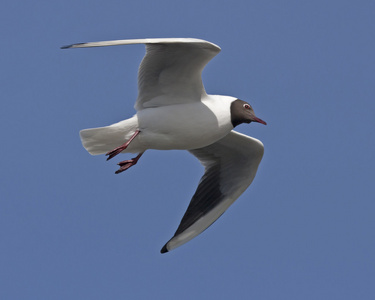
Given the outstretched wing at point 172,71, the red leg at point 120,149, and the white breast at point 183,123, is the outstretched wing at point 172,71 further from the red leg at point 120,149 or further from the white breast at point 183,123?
the red leg at point 120,149

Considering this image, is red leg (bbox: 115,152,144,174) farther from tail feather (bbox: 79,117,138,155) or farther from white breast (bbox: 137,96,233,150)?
white breast (bbox: 137,96,233,150)

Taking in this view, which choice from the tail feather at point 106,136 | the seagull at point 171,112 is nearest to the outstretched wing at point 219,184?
the seagull at point 171,112

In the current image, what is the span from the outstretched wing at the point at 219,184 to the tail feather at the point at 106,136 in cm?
161

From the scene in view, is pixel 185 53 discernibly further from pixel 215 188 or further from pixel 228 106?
pixel 215 188

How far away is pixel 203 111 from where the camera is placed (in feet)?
32.0

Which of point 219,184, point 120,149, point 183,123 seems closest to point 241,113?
point 183,123

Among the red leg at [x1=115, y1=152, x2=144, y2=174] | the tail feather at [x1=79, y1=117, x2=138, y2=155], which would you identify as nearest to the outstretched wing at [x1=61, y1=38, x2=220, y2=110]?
the tail feather at [x1=79, y1=117, x2=138, y2=155]

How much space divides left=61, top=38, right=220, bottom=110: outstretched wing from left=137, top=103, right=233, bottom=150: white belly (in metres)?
0.11

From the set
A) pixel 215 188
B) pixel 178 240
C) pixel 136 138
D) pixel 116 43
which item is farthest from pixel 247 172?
pixel 116 43

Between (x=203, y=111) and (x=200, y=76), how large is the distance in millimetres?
390

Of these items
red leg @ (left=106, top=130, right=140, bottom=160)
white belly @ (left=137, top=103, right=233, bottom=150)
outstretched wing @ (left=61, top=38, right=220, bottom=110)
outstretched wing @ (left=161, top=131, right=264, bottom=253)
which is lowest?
outstretched wing @ (left=161, top=131, right=264, bottom=253)

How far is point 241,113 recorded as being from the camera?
32.6ft

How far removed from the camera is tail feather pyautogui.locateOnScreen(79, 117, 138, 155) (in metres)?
9.84

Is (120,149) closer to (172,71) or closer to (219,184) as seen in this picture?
(172,71)
